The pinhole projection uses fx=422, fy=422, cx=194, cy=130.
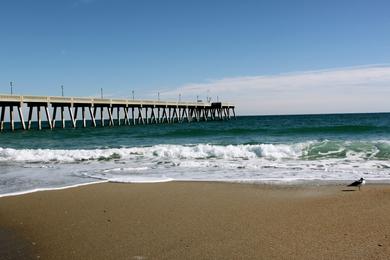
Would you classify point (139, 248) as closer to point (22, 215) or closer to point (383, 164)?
point (22, 215)

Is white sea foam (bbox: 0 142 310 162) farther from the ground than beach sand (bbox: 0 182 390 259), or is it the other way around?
beach sand (bbox: 0 182 390 259)

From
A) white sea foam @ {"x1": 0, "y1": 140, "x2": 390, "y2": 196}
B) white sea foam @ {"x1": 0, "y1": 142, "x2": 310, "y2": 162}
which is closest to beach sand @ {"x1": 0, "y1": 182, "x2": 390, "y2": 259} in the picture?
white sea foam @ {"x1": 0, "y1": 140, "x2": 390, "y2": 196}

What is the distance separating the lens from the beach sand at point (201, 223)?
13.6ft

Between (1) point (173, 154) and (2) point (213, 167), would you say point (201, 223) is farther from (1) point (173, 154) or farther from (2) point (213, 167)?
(1) point (173, 154)

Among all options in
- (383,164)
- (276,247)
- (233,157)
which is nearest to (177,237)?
(276,247)

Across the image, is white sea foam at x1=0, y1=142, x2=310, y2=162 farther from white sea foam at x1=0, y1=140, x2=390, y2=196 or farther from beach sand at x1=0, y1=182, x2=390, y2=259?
beach sand at x1=0, y1=182, x2=390, y2=259

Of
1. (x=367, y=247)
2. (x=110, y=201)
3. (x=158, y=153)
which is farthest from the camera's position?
(x=158, y=153)

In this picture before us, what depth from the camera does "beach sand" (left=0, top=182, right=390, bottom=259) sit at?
13.6 ft

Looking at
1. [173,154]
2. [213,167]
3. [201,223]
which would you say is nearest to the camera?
[201,223]

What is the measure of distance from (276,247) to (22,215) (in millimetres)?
3644

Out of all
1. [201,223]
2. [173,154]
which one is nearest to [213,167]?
[173,154]

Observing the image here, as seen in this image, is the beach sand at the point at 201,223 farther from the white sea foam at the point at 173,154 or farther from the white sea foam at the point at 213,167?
the white sea foam at the point at 173,154

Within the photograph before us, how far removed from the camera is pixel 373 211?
5.59m

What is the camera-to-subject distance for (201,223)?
5195 millimetres
